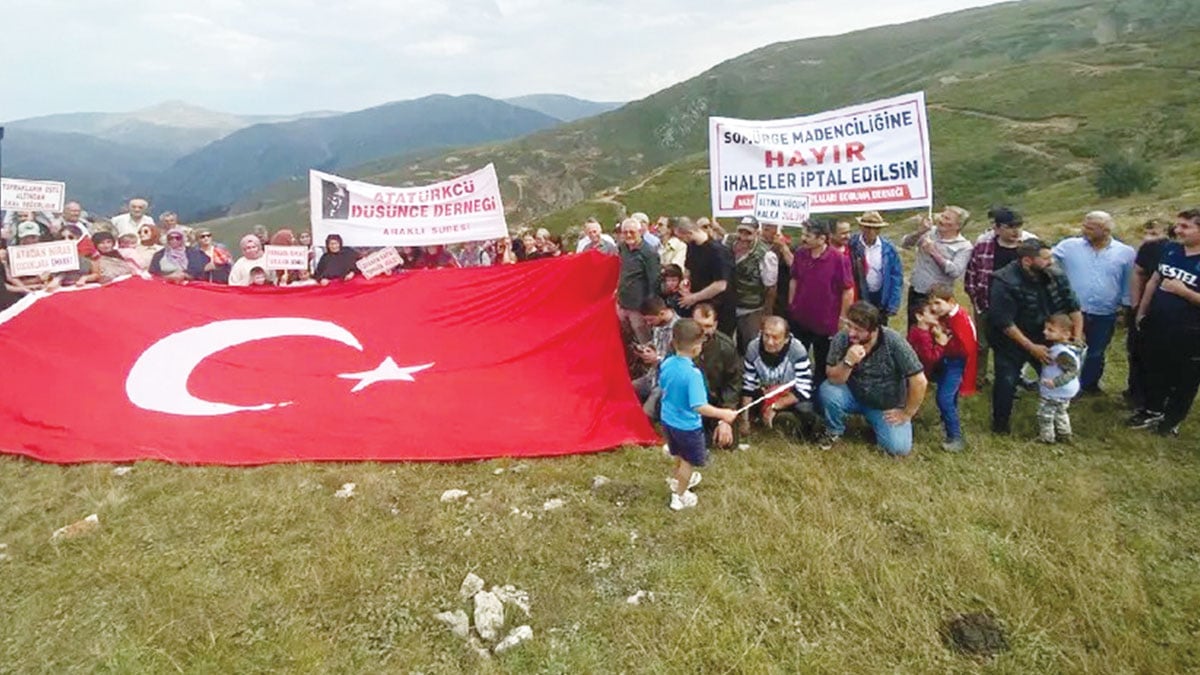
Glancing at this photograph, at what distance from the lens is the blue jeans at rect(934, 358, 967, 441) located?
7.17m

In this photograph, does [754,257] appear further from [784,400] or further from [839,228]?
[784,400]

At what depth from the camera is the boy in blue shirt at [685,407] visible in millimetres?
5780

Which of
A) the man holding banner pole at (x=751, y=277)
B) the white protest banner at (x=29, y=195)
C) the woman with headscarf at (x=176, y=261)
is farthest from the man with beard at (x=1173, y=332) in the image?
the white protest banner at (x=29, y=195)

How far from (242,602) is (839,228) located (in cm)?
689

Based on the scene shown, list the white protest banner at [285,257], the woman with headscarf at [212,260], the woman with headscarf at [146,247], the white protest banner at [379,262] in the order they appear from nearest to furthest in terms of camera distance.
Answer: the white protest banner at [379,262], the white protest banner at [285,257], the woman with headscarf at [146,247], the woman with headscarf at [212,260]

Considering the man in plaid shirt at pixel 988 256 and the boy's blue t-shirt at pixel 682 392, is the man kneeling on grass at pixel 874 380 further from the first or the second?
the boy's blue t-shirt at pixel 682 392

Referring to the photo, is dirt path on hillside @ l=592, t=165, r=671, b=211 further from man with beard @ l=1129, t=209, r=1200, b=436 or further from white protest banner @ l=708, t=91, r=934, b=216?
man with beard @ l=1129, t=209, r=1200, b=436

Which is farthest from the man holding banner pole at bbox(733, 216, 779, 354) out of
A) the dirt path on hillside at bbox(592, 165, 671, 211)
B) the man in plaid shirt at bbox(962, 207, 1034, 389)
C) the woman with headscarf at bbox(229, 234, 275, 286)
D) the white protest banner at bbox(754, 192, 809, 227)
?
the dirt path on hillside at bbox(592, 165, 671, 211)

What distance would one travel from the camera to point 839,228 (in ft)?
26.0

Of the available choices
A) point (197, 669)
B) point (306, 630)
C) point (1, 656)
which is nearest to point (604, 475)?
point (306, 630)

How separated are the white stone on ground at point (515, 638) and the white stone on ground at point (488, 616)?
0.09 m

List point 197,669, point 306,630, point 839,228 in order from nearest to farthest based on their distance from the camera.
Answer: point 197,669 < point 306,630 < point 839,228

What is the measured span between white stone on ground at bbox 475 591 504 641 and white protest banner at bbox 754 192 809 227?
5.88 metres

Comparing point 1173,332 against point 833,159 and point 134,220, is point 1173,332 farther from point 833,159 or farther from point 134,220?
point 134,220
